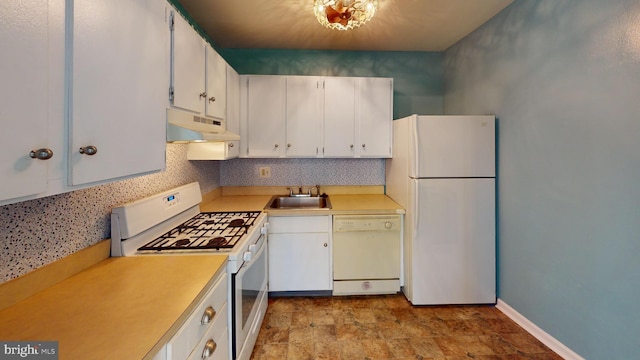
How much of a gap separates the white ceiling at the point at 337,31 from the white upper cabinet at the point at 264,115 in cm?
45

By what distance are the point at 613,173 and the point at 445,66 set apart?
212 cm

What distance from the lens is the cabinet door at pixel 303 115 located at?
277cm

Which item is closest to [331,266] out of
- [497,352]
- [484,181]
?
[497,352]

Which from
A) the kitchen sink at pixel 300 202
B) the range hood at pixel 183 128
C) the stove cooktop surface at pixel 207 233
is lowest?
the stove cooktop surface at pixel 207 233

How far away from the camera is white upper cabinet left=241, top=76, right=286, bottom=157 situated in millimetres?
2758

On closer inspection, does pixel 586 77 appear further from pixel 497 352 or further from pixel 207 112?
pixel 207 112

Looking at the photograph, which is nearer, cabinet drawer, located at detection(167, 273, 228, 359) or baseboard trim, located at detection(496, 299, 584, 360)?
cabinet drawer, located at detection(167, 273, 228, 359)

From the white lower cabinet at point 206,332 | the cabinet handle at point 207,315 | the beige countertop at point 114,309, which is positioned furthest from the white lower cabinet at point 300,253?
the cabinet handle at point 207,315

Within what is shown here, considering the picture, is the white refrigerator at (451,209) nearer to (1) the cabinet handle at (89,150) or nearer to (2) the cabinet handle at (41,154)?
(1) the cabinet handle at (89,150)

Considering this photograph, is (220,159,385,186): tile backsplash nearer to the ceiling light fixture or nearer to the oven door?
the oven door

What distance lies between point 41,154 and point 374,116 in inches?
101

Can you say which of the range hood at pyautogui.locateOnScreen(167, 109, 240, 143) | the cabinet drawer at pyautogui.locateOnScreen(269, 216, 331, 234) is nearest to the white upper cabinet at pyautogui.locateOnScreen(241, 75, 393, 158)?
the cabinet drawer at pyautogui.locateOnScreen(269, 216, 331, 234)

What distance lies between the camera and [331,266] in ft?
8.29

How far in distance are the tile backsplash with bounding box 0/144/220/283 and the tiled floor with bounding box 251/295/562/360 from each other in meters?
1.29
